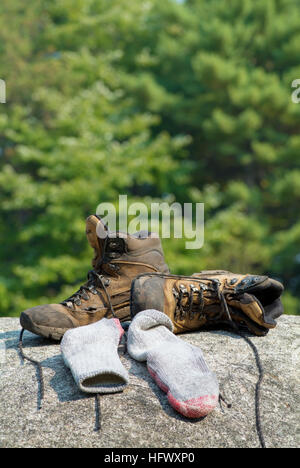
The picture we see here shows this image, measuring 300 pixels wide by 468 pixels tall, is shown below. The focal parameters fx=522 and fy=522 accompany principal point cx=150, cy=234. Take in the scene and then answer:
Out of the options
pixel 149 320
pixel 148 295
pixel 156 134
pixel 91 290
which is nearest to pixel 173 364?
pixel 149 320

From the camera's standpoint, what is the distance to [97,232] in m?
2.82

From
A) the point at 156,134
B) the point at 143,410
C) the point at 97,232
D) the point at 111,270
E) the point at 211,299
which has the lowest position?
the point at 143,410

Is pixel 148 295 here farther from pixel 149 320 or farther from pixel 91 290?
pixel 91 290

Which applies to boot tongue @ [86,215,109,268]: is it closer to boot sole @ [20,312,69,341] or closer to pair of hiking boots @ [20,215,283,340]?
pair of hiking boots @ [20,215,283,340]

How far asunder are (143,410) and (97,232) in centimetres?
115

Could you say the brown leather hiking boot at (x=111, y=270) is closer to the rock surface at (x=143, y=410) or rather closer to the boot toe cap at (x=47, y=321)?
the boot toe cap at (x=47, y=321)

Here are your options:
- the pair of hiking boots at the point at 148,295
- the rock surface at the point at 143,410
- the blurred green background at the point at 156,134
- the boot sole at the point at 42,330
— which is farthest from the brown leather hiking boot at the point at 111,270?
the blurred green background at the point at 156,134

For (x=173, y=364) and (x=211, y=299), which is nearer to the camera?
(x=173, y=364)

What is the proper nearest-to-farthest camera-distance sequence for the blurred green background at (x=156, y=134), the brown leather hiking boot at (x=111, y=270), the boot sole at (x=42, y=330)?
the boot sole at (x=42, y=330)
the brown leather hiking boot at (x=111, y=270)
the blurred green background at (x=156, y=134)

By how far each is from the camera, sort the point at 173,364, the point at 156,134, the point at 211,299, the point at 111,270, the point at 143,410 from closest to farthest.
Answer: the point at 143,410 → the point at 173,364 → the point at 211,299 → the point at 111,270 → the point at 156,134

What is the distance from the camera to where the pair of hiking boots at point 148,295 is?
2.58 metres

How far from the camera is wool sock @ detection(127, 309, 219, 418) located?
1.85 metres

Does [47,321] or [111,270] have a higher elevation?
[111,270]
